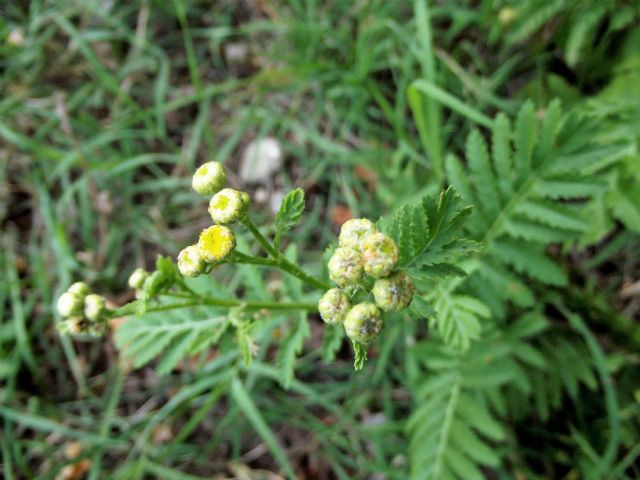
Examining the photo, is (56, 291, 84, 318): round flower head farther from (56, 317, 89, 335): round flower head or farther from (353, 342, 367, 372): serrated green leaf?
(353, 342, 367, 372): serrated green leaf

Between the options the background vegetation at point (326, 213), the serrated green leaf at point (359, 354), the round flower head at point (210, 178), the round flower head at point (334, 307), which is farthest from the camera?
the background vegetation at point (326, 213)

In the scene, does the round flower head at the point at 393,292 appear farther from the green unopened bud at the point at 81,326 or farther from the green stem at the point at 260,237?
the green unopened bud at the point at 81,326

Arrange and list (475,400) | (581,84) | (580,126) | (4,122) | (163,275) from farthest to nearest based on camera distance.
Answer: (4,122), (581,84), (475,400), (580,126), (163,275)

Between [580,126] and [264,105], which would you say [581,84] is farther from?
[264,105]

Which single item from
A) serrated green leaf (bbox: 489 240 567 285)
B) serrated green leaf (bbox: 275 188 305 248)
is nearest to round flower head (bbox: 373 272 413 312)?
serrated green leaf (bbox: 275 188 305 248)

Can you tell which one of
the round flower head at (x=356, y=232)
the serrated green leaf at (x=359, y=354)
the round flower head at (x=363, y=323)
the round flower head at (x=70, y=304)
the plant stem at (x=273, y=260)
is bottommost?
the serrated green leaf at (x=359, y=354)

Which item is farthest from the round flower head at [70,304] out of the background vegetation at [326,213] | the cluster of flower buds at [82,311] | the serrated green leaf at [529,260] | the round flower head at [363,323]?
the serrated green leaf at [529,260]

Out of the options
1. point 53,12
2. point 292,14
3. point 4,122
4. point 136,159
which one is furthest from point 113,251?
point 292,14
